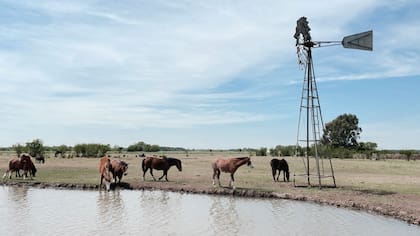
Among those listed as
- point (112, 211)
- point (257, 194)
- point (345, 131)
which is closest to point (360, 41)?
point (257, 194)

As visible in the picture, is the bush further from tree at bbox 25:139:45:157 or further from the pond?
the pond

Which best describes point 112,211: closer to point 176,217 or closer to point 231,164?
point 176,217

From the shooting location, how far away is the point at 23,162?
25844 millimetres

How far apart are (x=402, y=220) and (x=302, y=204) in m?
4.13

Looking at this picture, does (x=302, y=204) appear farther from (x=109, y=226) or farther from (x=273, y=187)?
(x=109, y=226)

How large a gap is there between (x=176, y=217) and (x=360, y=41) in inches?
453

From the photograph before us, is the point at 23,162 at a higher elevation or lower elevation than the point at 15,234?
higher

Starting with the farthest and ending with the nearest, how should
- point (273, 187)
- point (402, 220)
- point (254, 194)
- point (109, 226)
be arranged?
point (273, 187), point (254, 194), point (402, 220), point (109, 226)

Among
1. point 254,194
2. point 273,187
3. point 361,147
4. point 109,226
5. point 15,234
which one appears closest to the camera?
point 15,234

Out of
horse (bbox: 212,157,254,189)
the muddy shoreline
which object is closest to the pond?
the muddy shoreline

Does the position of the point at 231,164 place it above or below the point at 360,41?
below

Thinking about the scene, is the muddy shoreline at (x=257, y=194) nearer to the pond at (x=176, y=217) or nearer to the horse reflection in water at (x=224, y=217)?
the pond at (x=176, y=217)

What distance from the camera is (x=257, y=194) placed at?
1997cm

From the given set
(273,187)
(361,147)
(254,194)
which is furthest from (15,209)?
(361,147)
